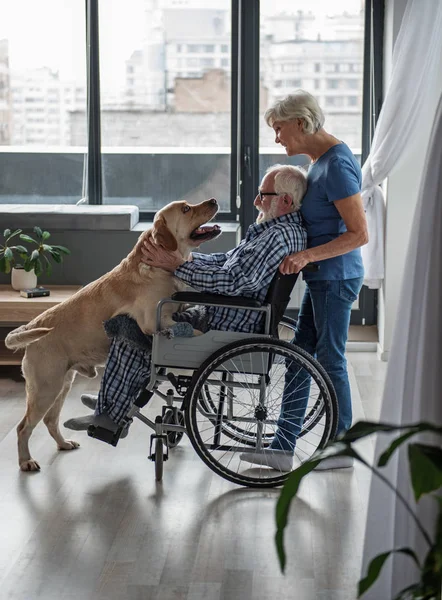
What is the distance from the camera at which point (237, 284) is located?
2887 millimetres

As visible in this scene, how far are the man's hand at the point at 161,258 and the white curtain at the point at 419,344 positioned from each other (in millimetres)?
1344

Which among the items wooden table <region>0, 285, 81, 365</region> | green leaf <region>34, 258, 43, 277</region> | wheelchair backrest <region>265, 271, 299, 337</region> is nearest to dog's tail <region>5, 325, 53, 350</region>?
wheelchair backrest <region>265, 271, 299, 337</region>

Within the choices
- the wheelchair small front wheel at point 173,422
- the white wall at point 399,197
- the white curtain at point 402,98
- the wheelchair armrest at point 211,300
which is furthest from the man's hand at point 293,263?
the white curtain at point 402,98

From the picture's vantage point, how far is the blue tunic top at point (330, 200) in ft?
9.68

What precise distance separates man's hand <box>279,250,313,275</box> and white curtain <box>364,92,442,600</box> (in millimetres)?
1111

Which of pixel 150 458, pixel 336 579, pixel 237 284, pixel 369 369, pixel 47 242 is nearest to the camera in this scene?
pixel 336 579

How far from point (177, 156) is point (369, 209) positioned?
53.1 inches

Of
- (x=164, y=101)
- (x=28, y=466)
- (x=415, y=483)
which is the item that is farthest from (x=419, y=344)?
(x=164, y=101)

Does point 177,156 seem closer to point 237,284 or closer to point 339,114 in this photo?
point 339,114

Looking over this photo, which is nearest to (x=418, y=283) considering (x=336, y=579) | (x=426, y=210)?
(x=426, y=210)

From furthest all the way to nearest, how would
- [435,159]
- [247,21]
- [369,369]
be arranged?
[247,21]
[369,369]
[435,159]

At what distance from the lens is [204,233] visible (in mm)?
3133

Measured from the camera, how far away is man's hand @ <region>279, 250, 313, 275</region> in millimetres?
2887

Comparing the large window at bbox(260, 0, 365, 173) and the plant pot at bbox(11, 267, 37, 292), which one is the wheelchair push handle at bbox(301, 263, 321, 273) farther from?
the large window at bbox(260, 0, 365, 173)
